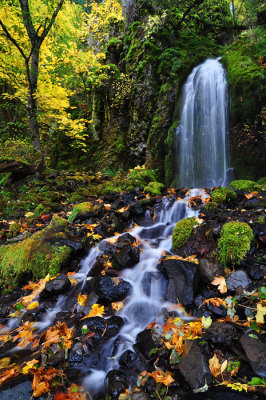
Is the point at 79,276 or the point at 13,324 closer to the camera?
the point at 13,324

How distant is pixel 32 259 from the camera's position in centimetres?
378

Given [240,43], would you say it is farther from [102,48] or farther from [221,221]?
[221,221]

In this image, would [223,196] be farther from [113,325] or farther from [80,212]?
[113,325]

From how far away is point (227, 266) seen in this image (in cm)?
306

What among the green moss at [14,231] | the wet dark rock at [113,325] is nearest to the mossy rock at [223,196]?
the wet dark rock at [113,325]

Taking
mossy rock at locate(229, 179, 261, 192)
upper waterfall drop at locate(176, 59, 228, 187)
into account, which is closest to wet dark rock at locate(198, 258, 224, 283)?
mossy rock at locate(229, 179, 261, 192)

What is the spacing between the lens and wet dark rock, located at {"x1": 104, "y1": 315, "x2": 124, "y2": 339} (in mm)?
2551

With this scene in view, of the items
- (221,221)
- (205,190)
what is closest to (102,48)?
(205,190)

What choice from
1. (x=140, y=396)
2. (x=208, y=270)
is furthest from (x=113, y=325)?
(x=208, y=270)

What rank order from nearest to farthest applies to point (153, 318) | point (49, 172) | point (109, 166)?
point (153, 318) < point (49, 172) < point (109, 166)

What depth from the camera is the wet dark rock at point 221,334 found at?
198 centimetres

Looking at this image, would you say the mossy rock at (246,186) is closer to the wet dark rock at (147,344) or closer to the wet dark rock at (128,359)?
the wet dark rock at (147,344)

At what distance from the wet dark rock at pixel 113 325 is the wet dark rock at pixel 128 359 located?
1.07 ft

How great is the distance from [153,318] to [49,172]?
7613mm
